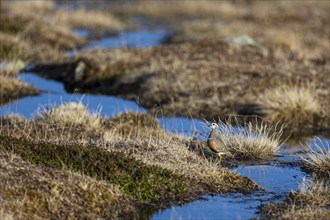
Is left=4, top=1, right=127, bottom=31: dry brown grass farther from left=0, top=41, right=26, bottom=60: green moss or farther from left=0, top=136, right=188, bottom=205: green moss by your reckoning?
left=0, top=136, right=188, bottom=205: green moss

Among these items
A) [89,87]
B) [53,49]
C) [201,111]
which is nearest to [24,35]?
[53,49]

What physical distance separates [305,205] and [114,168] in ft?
9.16

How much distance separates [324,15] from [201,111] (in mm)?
25720

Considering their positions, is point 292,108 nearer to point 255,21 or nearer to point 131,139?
point 131,139

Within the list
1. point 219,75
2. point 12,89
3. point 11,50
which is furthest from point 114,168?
point 11,50

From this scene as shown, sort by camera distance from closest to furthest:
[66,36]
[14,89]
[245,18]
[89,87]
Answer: [14,89]
[89,87]
[66,36]
[245,18]

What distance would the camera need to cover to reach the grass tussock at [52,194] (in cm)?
975

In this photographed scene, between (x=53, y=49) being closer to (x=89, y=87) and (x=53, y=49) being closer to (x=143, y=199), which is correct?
(x=89, y=87)

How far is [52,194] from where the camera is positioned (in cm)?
998

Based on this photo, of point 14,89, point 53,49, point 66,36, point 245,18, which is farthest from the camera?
point 245,18

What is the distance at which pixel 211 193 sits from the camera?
11258 millimetres

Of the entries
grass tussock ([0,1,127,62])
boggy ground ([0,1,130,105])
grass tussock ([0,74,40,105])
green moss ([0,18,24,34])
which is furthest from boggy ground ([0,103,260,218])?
green moss ([0,18,24,34])

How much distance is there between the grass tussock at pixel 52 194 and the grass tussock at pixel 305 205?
199cm

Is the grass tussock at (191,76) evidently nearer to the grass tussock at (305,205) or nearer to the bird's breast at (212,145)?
the bird's breast at (212,145)
